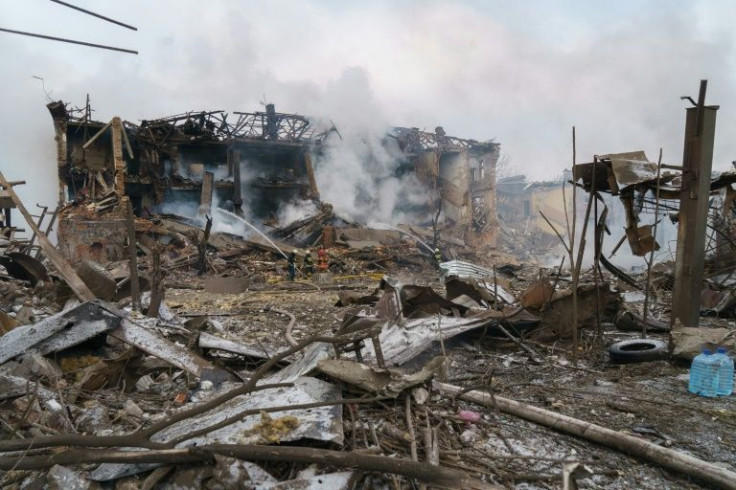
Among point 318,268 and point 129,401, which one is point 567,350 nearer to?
point 129,401

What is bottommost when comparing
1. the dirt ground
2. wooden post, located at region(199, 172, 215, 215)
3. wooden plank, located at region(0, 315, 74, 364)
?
the dirt ground

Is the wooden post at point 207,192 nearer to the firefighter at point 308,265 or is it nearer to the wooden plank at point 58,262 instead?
the firefighter at point 308,265

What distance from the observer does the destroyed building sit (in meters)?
18.5

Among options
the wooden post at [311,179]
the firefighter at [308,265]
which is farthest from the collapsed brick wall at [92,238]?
the wooden post at [311,179]

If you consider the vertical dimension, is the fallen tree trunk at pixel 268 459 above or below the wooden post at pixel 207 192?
below

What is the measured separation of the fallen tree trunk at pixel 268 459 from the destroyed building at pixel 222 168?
15.6 m

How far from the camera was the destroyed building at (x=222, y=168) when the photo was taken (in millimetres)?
18547

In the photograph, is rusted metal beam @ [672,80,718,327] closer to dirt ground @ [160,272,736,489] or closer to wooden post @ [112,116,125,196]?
dirt ground @ [160,272,736,489]

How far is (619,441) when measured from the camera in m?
3.10

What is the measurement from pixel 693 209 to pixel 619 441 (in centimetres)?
362

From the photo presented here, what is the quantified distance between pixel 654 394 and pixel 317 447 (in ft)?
10.8

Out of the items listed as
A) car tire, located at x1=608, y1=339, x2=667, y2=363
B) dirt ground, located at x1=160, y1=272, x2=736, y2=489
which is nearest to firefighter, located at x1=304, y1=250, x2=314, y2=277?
dirt ground, located at x1=160, y1=272, x2=736, y2=489

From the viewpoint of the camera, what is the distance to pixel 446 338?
567 cm

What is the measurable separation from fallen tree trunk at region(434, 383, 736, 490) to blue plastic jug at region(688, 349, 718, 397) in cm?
163
